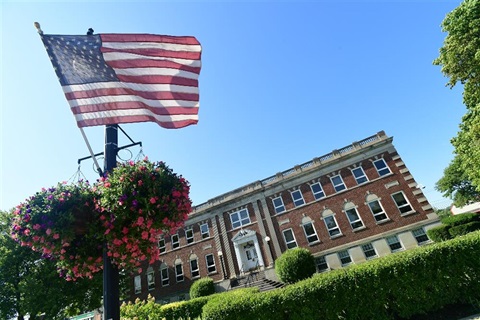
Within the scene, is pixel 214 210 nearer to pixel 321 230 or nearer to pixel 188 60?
pixel 321 230

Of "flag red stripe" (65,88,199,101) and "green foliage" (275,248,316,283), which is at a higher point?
"flag red stripe" (65,88,199,101)

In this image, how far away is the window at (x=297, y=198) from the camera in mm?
24719

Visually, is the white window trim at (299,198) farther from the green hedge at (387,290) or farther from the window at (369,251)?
the green hedge at (387,290)

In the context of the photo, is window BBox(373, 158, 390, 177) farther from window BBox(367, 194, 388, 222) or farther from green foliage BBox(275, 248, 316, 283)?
green foliage BBox(275, 248, 316, 283)

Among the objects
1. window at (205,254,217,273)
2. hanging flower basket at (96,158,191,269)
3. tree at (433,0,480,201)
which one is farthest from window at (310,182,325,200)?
hanging flower basket at (96,158,191,269)

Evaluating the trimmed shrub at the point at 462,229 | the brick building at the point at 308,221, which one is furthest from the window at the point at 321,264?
the trimmed shrub at the point at 462,229

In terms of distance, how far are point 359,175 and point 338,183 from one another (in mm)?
1982

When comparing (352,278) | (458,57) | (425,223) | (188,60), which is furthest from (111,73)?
(425,223)

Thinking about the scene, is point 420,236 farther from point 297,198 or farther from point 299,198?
point 297,198

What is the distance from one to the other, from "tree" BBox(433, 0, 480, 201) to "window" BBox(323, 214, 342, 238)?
10326 mm

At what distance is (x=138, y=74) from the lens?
5664mm

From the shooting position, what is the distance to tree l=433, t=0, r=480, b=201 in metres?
14.8

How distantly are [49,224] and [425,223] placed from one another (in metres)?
24.2

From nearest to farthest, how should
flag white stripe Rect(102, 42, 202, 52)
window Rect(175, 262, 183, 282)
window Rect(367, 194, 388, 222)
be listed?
flag white stripe Rect(102, 42, 202, 52)
window Rect(367, 194, 388, 222)
window Rect(175, 262, 183, 282)
